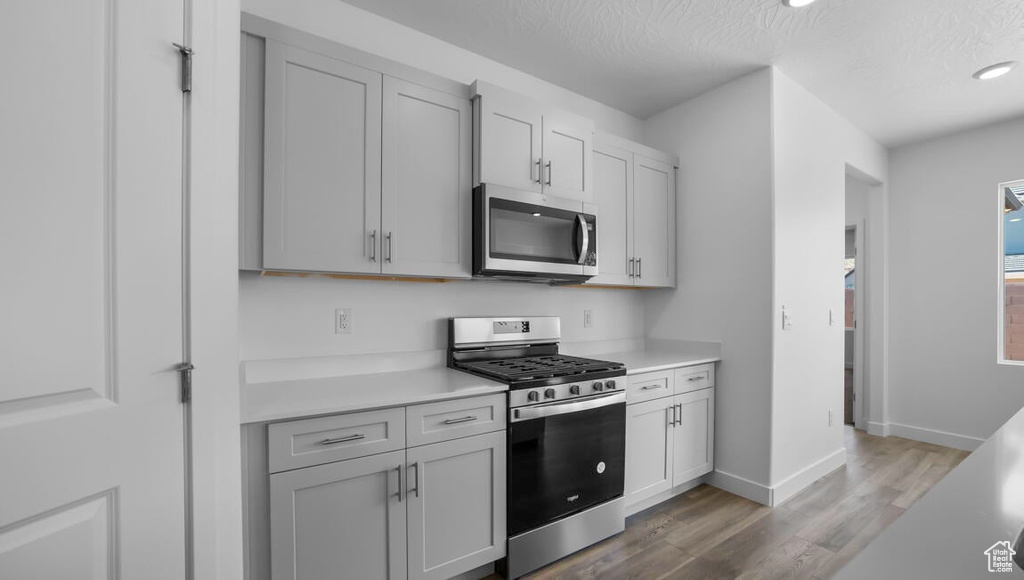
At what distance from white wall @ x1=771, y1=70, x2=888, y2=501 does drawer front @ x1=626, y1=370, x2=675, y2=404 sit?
66cm

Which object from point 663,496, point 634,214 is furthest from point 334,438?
point 634,214

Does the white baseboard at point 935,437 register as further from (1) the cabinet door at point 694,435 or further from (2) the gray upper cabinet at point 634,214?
(2) the gray upper cabinet at point 634,214

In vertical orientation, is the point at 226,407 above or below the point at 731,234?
below

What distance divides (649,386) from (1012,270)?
138 inches

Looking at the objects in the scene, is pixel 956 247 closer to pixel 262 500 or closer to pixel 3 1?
pixel 262 500

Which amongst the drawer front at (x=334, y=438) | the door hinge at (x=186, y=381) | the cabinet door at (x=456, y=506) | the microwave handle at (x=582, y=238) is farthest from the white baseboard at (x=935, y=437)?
the door hinge at (x=186, y=381)

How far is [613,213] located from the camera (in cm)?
290

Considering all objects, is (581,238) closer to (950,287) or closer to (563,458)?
(563,458)

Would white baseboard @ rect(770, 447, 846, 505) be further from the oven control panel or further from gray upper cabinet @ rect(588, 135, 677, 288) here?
gray upper cabinet @ rect(588, 135, 677, 288)

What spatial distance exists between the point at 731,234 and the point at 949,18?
1416 mm

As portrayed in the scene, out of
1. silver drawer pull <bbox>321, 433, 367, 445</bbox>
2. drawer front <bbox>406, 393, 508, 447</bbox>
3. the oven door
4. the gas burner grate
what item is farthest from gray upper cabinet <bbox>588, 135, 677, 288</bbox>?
silver drawer pull <bbox>321, 433, 367, 445</bbox>

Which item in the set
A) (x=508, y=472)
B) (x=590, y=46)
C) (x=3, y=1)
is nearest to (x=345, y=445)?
(x=508, y=472)

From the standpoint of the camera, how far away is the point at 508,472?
1928mm

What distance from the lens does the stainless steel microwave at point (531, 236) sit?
86.6 inches
